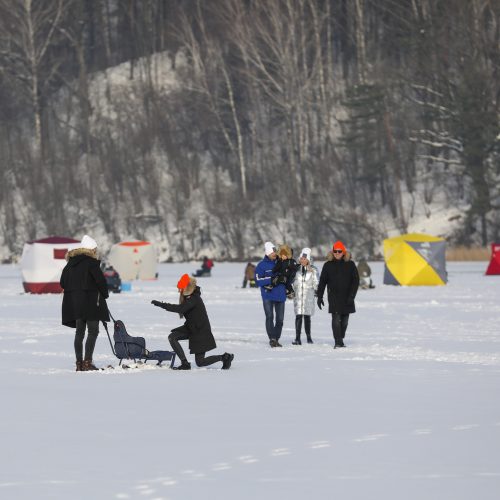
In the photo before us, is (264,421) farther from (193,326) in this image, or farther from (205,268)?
(205,268)

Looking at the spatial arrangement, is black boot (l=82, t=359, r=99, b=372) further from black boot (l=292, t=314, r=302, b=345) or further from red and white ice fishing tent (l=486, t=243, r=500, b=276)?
red and white ice fishing tent (l=486, t=243, r=500, b=276)

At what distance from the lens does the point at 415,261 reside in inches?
1609

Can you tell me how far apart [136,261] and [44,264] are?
9.41 metres

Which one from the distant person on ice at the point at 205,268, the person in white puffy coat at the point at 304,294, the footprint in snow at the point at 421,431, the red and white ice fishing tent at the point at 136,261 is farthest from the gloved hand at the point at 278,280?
the red and white ice fishing tent at the point at 136,261

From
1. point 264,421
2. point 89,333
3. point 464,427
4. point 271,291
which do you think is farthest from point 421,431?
point 271,291

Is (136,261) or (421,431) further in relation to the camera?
(136,261)

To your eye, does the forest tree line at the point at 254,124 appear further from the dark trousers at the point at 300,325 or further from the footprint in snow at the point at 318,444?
the footprint in snow at the point at 318,444

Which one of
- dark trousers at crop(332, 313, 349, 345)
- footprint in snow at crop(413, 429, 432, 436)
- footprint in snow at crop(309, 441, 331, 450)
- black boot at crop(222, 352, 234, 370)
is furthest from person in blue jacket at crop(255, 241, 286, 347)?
footprint in snow at crop(309, 441, 331, 450)

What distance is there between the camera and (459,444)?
9305 millimetres

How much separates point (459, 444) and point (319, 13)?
6646 centimetres

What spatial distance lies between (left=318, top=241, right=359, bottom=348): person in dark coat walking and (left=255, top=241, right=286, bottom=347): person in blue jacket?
0.63 meters

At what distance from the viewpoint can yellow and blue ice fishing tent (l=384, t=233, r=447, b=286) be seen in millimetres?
40531

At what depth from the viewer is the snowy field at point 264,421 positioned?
794 centimetres

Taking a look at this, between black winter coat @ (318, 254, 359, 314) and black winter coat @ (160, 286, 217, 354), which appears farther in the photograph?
black winter coat @ (318, 254, 359, 314)
